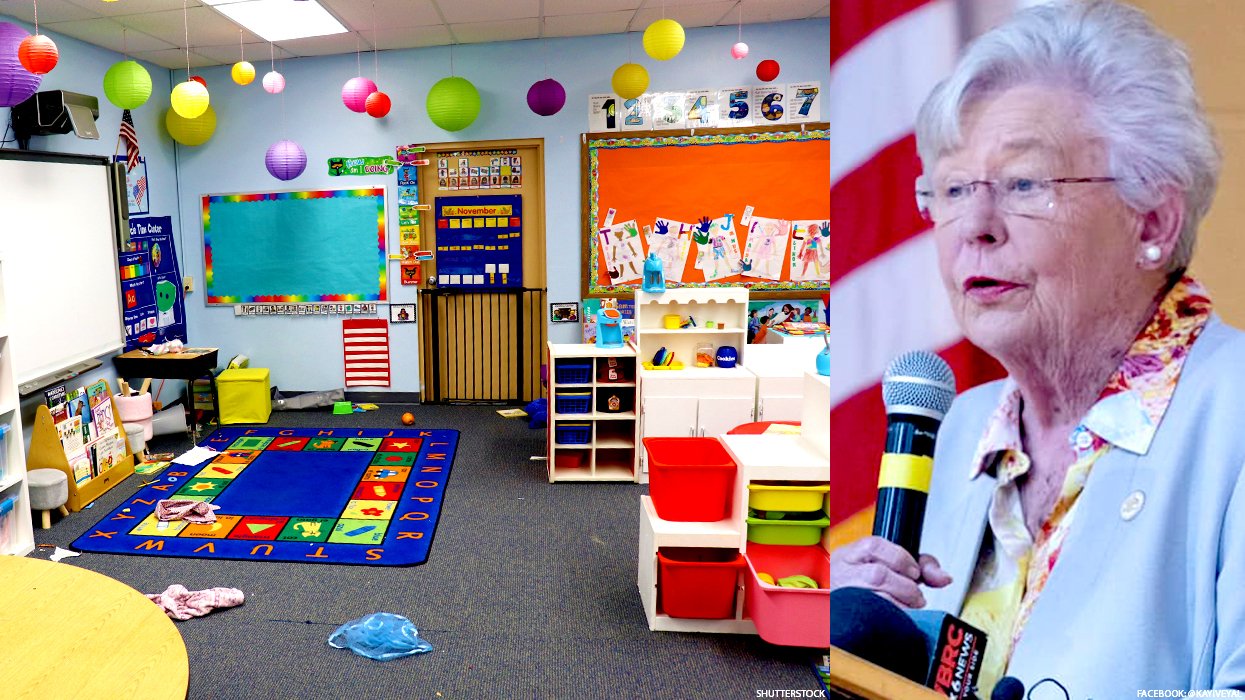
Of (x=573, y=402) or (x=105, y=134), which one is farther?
(x=105, y=134)

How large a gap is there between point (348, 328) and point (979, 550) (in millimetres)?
5207

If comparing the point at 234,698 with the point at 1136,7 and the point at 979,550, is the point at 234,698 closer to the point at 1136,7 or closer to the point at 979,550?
the point at 979,550

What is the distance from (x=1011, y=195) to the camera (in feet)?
2.81

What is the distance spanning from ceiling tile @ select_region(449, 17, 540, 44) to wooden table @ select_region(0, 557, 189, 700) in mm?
3772

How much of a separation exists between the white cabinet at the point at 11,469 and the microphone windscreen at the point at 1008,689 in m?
3.69

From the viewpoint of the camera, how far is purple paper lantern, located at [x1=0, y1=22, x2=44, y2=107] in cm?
285

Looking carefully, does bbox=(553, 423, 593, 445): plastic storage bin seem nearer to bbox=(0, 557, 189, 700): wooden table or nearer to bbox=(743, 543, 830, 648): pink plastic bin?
bbox=(743, 543, 830, 648): pink plastic bin

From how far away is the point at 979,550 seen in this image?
0.93m

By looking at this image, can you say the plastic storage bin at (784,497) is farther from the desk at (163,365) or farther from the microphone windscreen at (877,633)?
the desk at (163,365)

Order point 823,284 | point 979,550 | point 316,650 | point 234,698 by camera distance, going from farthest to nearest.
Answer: point 823,284 < point 316,650 < point 234,698 < point 979,550

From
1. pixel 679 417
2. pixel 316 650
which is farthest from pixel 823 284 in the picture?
pixel 316 650

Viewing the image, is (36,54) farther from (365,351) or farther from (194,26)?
(365,351)

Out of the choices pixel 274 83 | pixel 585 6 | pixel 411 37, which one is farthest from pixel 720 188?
pixel 274 83

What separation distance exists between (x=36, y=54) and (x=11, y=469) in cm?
170
